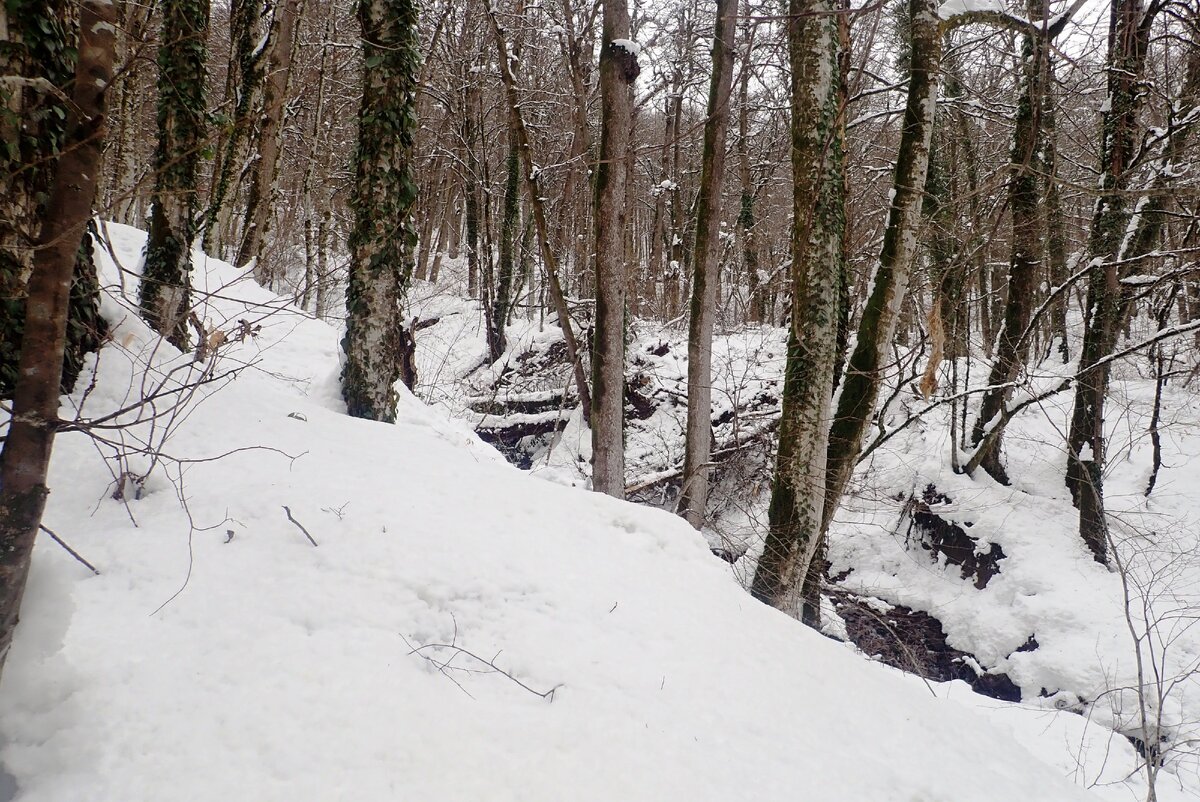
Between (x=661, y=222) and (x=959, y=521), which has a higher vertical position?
(x=661, y=222)

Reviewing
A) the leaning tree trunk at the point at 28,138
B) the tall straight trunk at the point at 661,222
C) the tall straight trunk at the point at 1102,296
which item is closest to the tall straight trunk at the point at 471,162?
the tall straight trunk at the point at 661,222

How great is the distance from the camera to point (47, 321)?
5.52ft

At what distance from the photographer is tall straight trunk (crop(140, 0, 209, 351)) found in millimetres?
5109

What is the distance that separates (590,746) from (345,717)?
0.83 m

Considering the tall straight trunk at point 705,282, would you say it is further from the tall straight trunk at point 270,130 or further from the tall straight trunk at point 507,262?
the tall straight trunk at point 270,130

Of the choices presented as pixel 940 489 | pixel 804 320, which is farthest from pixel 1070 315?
pixel 804 320

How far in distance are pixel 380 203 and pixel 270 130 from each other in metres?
7.23

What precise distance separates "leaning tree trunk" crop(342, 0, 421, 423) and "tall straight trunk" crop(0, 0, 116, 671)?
12.2ft

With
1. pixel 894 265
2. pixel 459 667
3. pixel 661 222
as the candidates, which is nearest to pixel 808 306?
pixel 894 265

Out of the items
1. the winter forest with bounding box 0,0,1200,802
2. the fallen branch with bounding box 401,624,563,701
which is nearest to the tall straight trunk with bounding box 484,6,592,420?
the winter forest with bounding box 0,0,1200,802

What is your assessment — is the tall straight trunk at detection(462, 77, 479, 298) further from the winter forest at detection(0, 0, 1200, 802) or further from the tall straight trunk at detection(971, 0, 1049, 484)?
the tall straight trunk at detection(971, 0, 1049, 484)

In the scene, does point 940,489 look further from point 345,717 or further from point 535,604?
point 345,717

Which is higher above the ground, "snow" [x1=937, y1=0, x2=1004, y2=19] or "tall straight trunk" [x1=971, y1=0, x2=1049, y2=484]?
"snow" [x1=937, y1=0, x2=1004, y2=19]

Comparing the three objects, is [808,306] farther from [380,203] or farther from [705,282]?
[380,203]
